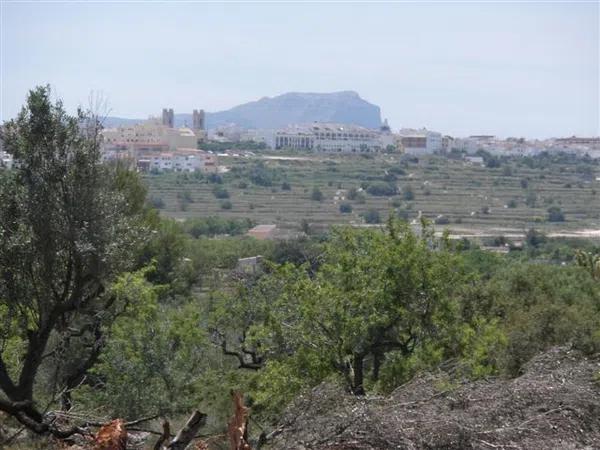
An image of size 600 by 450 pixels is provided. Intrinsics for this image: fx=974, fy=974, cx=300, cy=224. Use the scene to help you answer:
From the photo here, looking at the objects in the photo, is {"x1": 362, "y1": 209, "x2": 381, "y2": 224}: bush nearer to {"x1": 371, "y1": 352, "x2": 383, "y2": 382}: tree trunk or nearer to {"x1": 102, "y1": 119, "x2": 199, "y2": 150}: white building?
{"x1": 102, "y1": 119, "x2": 199, "y2": 150}: white building

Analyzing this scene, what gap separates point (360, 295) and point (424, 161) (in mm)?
106623

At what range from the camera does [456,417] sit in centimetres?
858

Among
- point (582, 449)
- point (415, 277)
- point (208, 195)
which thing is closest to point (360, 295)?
point (415, 277)

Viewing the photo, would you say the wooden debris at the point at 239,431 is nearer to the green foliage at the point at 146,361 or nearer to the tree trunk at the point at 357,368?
the tree trunk at the point at 357,368

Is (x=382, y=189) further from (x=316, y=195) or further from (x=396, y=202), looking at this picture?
(x=316, y=195)

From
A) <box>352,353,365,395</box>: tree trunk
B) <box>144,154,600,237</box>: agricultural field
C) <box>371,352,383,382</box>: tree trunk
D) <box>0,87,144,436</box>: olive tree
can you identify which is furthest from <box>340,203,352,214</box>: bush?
<box>0,87,144,436</box>: olive tree

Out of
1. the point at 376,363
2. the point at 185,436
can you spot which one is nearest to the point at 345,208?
the point at 376,363

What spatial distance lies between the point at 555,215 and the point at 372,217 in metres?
16.0

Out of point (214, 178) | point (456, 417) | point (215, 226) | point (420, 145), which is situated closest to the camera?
point (456, 417)

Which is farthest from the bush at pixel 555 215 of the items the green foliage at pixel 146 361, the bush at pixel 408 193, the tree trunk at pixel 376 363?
the tree trunk at pixel 376 363

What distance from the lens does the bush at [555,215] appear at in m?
80.0

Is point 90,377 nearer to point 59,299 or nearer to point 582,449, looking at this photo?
point 59,299

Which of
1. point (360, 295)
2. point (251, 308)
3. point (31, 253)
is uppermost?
point (31, 253)

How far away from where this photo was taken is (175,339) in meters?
15.8
